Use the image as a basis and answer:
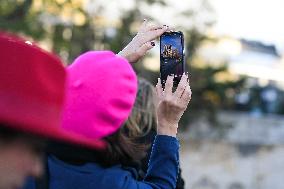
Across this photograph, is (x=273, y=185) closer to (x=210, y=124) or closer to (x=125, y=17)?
(x=210, y=124)

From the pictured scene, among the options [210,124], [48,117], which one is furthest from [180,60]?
[210,124]

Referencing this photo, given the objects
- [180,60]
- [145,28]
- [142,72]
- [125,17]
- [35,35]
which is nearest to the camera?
[180,60]

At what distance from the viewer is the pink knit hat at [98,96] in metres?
1.71

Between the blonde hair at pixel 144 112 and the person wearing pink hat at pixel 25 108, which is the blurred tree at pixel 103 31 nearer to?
the blonde hair at pixel 144 112

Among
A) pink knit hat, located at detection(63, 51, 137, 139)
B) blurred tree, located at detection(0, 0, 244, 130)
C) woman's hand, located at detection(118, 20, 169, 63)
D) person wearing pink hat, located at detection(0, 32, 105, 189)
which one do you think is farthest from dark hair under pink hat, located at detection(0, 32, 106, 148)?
blurred tree, located at detection(0, 0, 244, 130)

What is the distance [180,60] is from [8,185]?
3.61 ft

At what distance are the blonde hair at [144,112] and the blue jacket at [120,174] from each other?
24 cm

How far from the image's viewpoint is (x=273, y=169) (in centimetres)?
986

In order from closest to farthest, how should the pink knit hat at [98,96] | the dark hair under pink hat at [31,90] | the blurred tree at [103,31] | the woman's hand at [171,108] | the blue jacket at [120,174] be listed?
1. the dark hair under pink hat at [31,90]
2. the pink knit hat at [98,96]
3. the blue jacket at [120,174]
4. the woman's hand at [171,108]
5. the blurred tree at [103,31]

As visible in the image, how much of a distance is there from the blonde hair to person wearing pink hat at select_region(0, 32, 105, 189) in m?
0.97

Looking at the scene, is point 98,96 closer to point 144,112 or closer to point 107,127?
point 107,127

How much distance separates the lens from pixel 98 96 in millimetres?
1740

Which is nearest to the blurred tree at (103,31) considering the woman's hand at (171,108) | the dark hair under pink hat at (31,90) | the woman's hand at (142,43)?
the woman's hand at (142,43)

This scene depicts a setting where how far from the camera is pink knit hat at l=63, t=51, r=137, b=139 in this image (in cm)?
171
